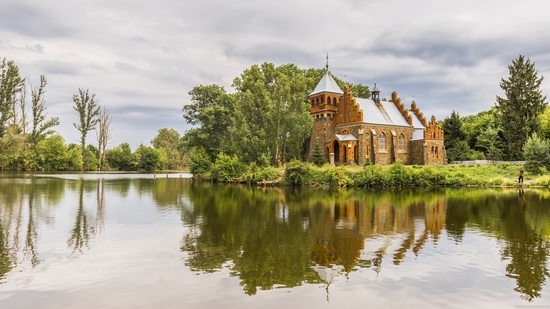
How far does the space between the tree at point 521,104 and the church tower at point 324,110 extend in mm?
22458

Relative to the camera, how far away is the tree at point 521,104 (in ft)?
164

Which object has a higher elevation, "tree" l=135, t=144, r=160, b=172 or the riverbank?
"tree" l=135, t=144, r=160, b=172

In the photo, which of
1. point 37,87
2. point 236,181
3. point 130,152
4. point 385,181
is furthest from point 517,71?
point 130,152

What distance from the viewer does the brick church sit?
5062 cm

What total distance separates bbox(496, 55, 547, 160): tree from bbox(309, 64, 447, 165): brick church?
28.5 ft

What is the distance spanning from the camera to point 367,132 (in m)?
50.9

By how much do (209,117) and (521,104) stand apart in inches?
1653

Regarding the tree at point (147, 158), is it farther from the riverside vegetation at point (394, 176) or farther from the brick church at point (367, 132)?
the riverside vegetation at point (394, 176)

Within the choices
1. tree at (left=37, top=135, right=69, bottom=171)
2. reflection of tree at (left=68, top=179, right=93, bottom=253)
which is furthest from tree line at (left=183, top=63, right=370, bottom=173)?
tree at (left=37, top=135, right=69, bottom=171)

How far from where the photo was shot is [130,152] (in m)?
94.7

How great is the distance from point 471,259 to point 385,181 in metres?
28.8

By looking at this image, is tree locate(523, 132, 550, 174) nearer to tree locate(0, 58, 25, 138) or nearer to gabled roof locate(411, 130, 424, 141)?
gabled roof locate(411, 130, 424, 141)

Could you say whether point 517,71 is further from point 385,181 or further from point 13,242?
point 13,242

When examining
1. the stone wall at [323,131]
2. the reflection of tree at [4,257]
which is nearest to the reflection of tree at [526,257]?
the reflection of tree at [4,257]
